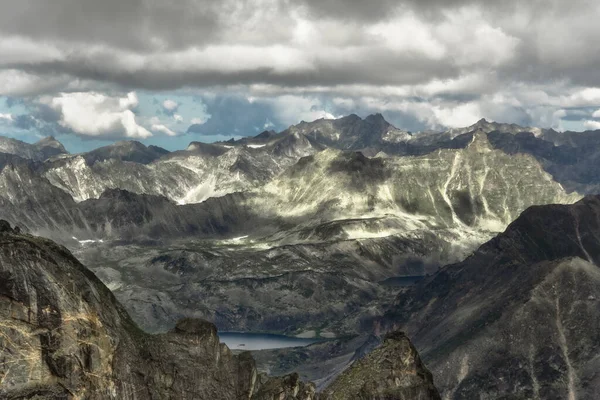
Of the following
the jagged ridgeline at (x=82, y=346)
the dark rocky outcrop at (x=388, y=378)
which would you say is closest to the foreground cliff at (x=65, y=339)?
the jagged ridgeline at (x=82, y=346)

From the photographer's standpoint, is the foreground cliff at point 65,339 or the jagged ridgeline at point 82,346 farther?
the jagged ridgeline at point 82,346

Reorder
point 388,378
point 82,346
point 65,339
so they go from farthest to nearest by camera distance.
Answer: point 388,378 → point 82,346 → point 65,339

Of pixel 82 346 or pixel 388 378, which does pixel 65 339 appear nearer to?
pixel 82 346

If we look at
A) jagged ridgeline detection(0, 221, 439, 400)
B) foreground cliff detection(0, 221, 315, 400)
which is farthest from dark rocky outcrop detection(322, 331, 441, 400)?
foreground cliff detection(0, 221, 315, 400)

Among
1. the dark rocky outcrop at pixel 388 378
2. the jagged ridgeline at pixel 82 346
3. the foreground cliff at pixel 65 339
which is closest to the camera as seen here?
the foreground cliff at pixel 65 339

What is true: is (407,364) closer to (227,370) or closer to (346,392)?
(346,392)

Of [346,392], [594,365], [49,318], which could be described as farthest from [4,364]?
[594,365]

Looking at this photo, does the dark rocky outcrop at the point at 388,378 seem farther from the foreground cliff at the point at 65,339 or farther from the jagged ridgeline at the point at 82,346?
the foreground cliff at the point at 65,339

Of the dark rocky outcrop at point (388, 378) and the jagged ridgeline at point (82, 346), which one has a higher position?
the jagged ridgeline at point (82, 346)

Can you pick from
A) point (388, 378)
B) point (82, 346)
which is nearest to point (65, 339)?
point (82, 346)
